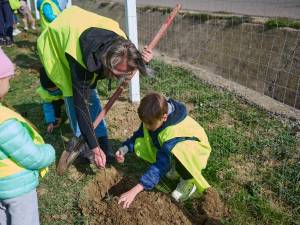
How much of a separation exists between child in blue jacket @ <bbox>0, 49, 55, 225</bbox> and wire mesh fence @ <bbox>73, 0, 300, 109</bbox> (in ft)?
10.1

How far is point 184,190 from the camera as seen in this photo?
9.38 feet

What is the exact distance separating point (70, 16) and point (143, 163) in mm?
1410

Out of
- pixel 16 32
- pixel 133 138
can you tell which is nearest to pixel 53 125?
pixel 133 138

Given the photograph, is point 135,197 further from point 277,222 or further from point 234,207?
point 277,222

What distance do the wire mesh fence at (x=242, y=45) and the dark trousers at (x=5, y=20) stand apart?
3207 millimetres

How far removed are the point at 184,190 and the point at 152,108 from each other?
29.7 inches

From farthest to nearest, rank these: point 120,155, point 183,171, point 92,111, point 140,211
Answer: point 92,111, point 120,155, point 183,171, point 140,211

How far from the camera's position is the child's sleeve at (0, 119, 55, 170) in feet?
5.62

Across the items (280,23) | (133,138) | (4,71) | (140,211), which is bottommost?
(140,211)

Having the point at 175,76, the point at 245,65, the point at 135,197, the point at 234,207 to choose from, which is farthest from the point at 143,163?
the point at 245,65

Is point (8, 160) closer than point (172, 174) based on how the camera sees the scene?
Yes

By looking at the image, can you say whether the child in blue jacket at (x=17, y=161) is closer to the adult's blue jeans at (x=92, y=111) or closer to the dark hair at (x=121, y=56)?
the dark hair at (x=121, y=56)

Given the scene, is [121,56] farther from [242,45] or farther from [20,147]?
[242,45]

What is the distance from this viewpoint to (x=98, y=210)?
277 centimetres
